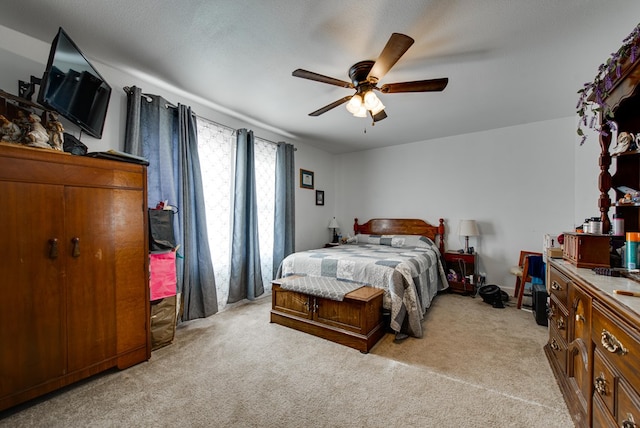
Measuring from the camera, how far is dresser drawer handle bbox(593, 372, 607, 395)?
44.1 inches

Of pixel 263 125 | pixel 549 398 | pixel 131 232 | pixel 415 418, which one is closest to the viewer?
pixel 415 418

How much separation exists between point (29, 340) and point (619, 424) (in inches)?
116

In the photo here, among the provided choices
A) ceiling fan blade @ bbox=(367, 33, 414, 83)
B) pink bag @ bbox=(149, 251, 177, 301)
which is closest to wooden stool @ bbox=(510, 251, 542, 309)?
ceiling fan blade @ bbox=(367, 33, 414, 83)

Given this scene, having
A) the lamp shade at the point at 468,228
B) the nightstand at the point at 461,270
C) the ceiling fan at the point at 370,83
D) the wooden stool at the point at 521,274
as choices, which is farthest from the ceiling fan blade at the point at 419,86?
the nightstand at the point at 461,270

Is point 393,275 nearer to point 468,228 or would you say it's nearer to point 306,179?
point 468,228

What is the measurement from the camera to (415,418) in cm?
154

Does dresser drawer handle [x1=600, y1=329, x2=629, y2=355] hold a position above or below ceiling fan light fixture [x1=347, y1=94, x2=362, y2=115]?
below

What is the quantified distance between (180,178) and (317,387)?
2.38 metres

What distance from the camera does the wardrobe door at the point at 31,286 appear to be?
60.0 inches

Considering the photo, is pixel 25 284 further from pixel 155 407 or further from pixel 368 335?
pixel 368 335

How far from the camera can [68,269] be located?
68.8 inches

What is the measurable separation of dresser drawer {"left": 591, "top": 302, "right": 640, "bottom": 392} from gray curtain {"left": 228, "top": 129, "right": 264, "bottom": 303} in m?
3.24

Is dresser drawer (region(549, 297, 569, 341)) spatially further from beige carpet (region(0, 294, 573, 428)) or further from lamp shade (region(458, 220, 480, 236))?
lamp shade (region(458, 220, 480, 236))

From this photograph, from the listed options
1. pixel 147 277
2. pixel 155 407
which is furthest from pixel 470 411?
pixel 147 277
